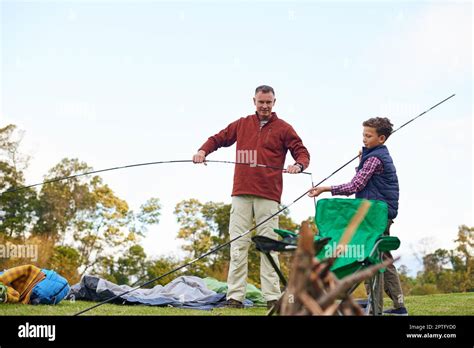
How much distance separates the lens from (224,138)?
502cm

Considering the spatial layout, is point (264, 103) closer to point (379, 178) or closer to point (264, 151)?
point (264, 151)

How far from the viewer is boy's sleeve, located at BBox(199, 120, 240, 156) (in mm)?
4977

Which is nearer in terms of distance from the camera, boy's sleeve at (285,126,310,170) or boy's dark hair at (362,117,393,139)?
boy's dark hair at (362,117,393,139)

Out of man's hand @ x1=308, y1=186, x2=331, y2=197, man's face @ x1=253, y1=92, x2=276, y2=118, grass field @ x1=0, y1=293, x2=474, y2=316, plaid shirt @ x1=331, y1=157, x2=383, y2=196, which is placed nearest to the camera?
man's hand @ x1=308, y1=186, x2=331, y2=197

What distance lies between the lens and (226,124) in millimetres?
5102

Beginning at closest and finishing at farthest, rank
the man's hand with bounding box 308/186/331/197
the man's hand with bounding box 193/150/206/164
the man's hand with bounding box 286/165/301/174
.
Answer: the man's hand with bounding box 308/186/331/197, the man's hand with bounding box 286/165/301/174, the man's hand with bounding box 193/150/206/164

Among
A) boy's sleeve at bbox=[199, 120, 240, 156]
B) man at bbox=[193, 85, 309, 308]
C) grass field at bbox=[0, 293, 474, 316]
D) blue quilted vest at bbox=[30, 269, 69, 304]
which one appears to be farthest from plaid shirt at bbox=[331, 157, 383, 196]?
blue quilted vest at bbox=[30, 269, 69, 304]

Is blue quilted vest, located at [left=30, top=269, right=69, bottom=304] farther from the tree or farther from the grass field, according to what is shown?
the tree

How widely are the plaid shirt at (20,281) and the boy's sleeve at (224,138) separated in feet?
6.02

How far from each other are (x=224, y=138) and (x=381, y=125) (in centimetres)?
153

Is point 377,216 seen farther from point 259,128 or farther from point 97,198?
point 97,198

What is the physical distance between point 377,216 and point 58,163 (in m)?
12.4
